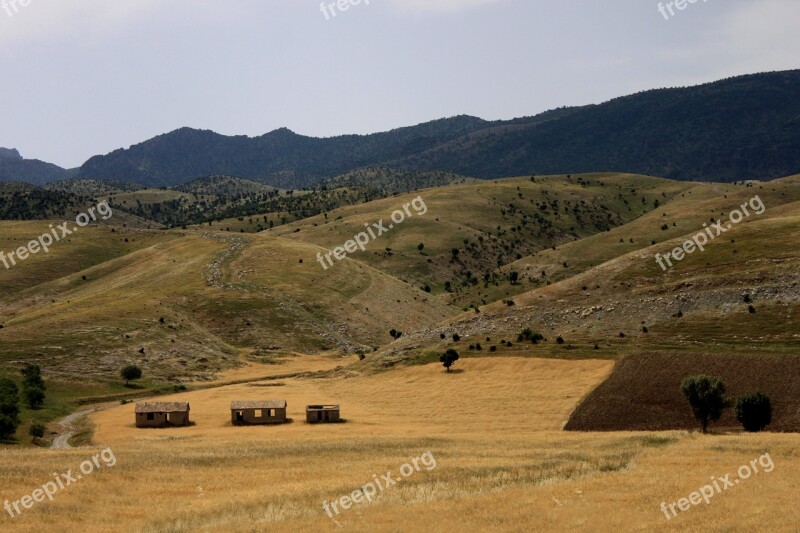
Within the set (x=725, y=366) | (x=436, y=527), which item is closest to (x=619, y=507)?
(x=436, y=527)

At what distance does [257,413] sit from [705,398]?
44.3m

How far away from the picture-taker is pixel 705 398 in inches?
2307

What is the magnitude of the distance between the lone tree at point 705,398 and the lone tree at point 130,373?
73220 millimetres

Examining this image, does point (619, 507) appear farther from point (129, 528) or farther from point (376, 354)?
point (376, 354)

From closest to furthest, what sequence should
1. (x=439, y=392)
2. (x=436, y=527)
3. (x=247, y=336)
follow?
(x=436, y=527), (x=439, y=392), (x=247, y=336)

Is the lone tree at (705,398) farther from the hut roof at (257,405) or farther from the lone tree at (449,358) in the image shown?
the hut roof at (257,405)

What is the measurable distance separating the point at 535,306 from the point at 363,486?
6927 centimetres

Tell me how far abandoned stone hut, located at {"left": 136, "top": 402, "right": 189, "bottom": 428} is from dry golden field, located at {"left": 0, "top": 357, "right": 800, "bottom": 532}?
214 cm

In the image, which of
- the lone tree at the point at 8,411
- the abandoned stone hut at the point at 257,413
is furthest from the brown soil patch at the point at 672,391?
the lone tree at the point at 8,411

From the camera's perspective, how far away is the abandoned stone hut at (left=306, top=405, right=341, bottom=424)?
7362cm

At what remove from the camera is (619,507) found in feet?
112

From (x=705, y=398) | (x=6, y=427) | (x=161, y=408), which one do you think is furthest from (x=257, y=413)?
(x=705, y=398)

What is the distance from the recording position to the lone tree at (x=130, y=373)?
98938 mm

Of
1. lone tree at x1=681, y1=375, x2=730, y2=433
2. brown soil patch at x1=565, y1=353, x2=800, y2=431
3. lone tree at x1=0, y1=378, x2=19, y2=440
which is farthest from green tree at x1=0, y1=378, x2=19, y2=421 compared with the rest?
lone tree at x1=681, y1=375, x2=730, y2=433
